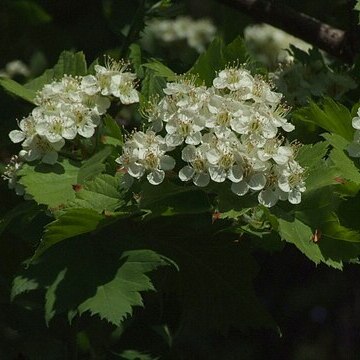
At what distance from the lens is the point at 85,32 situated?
10.9ft

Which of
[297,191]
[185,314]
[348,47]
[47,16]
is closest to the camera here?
[297,191]

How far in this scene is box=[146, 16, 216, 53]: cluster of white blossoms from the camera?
345 cm

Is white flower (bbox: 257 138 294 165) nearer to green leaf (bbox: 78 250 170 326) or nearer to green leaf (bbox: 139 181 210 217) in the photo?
green leaf (bbox: 139 181 210 217)

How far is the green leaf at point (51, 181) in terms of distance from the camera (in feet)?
5.98

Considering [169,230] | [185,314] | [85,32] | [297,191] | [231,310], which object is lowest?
[85,32]

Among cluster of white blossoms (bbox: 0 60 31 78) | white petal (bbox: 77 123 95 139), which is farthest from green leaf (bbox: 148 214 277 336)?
cluster of white blossoms (bbox: 0 60 31 78)

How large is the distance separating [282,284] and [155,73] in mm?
2400

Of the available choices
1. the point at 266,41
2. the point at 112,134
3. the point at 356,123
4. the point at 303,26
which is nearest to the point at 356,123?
the point at 356,123

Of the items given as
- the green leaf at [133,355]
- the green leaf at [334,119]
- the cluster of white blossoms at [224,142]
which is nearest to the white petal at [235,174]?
the cluster of white blossoms at [224,142]

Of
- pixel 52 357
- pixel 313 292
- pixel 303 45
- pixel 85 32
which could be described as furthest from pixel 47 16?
pixel 313 292

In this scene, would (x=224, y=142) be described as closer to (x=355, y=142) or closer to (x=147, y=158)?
(x=147, y=158)

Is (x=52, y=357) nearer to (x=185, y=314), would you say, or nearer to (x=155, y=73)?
(x=185, y=314)

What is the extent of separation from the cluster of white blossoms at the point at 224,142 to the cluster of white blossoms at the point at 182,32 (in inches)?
60.4

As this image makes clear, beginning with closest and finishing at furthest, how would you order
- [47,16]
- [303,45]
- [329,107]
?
[329,107] < [47,16] < [303,45]
